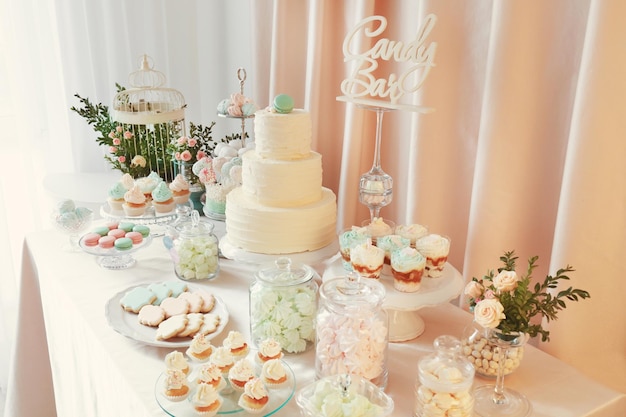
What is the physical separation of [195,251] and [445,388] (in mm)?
775

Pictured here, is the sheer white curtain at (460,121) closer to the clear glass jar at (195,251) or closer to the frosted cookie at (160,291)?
the clear glass jar at (195,251)

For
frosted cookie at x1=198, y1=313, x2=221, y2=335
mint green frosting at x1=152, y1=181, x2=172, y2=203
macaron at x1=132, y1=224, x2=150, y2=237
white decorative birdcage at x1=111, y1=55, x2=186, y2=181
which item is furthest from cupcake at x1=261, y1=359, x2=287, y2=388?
white decorative birdcage at x1=111, y1=55, x2=186, y2=181

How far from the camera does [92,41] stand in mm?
2266

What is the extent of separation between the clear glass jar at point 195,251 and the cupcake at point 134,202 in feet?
0.82

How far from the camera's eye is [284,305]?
1107 millimetres

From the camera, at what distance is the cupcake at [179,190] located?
1762 mm

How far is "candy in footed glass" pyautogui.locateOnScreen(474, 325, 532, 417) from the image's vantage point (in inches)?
38.3

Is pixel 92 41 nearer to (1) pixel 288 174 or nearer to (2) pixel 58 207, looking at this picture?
(2) pixel 58 207

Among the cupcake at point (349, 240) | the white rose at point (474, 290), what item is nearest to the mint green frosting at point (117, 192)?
the cupcake at point (349, 240)

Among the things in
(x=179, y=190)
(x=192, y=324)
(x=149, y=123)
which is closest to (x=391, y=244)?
(x=192, y=324)

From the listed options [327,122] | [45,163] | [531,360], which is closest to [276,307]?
[531,360]

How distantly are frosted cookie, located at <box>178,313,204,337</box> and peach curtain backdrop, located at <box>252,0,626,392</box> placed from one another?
59 cm

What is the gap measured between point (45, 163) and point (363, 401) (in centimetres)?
195

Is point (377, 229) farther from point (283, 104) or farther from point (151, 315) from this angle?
point (151, 315)
